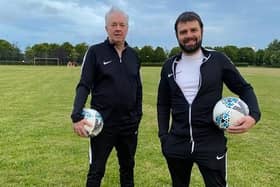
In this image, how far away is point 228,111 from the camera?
12.7ft

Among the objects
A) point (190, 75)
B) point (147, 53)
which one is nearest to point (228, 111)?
point (190, 75)

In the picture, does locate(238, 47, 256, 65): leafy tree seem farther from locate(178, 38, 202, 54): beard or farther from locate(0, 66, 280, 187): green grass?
locate(178, 38, 202, 54): beard

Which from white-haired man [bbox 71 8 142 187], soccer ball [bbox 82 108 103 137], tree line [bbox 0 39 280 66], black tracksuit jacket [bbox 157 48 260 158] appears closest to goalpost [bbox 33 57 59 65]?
tree line [bbox 0 39 280 66]

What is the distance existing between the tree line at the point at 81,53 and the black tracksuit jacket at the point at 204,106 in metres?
110

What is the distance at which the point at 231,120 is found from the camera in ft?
12.7

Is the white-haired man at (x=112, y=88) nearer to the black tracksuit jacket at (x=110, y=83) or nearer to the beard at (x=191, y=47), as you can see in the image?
the black tracksuit jacket at (x=110, y=83)

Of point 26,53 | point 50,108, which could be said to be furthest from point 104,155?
point 26,53

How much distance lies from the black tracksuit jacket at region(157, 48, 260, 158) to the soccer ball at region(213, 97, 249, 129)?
53mm

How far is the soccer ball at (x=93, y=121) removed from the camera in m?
4.52

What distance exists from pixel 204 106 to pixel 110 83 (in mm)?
1251

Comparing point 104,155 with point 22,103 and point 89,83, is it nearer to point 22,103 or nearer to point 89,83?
point 89,83

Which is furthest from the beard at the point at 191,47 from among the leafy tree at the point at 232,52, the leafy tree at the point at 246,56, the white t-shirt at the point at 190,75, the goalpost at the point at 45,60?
the leafy tree at the point at 246,56

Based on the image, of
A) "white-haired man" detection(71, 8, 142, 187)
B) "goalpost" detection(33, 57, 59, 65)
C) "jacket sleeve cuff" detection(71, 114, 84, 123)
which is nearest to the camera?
"jacket sleeve cuff" detection(71, 114, 84, 123)

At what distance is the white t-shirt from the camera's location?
3.98 m
